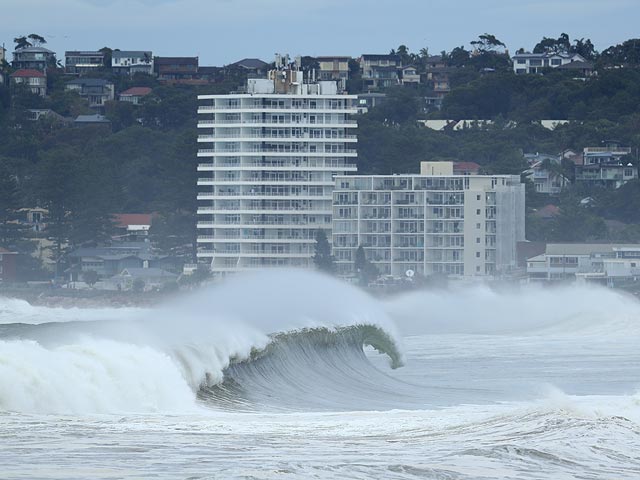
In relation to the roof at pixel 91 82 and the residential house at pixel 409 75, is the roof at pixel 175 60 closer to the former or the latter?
the roof at pixel 91 82

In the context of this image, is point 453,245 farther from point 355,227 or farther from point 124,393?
point 124,393

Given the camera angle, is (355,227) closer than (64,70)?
Yes

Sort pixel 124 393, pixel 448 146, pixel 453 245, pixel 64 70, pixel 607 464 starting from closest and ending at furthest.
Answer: pixel 607 464 < pixel 124 393 < pixel 453 245 < pixel 448 146 < pixel 64 70

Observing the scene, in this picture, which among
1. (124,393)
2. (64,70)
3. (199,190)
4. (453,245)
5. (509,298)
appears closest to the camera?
(124,393)

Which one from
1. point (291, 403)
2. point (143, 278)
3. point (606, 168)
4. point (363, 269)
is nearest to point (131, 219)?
point (143, 278)

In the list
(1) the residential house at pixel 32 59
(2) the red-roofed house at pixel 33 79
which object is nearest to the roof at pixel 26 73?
(2) the red-roofed house at pixel 33 79

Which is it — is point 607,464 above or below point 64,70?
below

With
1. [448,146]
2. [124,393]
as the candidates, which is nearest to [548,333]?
[124,393]
